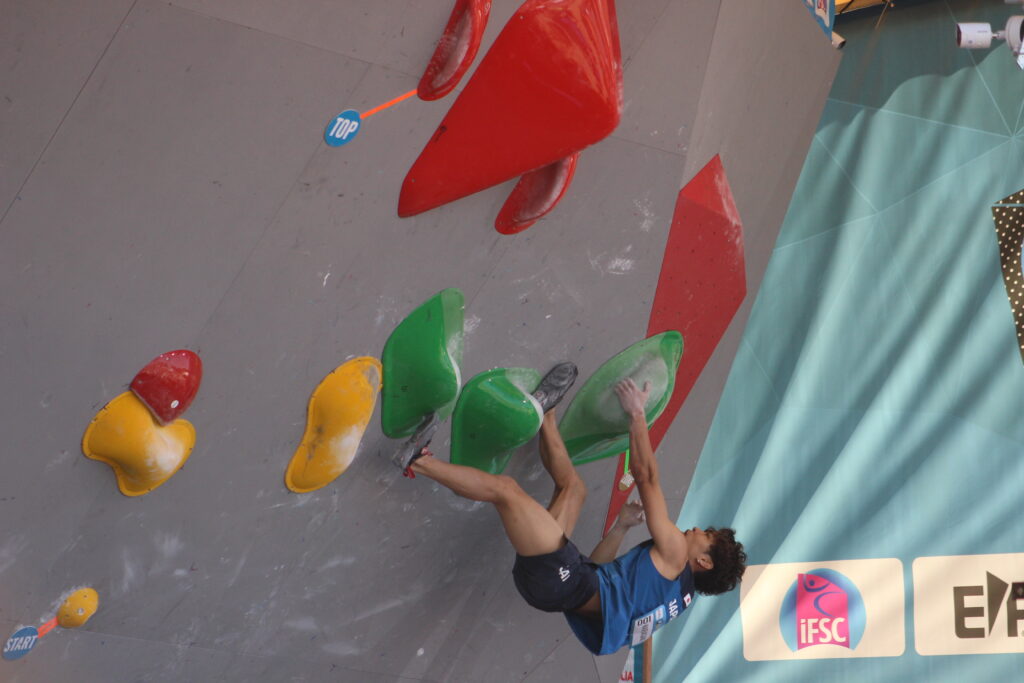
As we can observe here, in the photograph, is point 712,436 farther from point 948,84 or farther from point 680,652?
point 948,84

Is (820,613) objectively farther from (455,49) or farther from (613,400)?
(455,49)

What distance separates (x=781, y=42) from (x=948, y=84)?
820mm

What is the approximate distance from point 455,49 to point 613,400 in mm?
985

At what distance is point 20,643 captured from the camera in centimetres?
174

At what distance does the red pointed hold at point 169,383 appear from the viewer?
168 cm

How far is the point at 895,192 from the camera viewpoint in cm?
295

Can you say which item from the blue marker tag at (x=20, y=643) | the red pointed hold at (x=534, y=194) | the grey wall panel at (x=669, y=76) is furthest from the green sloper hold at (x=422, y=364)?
A: the blue marker tag at (x=20, y=643)

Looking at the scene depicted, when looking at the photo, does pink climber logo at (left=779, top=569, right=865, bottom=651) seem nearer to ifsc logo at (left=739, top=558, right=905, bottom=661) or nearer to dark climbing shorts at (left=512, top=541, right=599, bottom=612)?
ifsc logo at (left=739, top=558, right=905, bottom=661)

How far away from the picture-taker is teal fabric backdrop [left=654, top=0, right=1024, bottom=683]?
2.90m

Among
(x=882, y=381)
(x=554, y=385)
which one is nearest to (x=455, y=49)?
(x=554, y=385)

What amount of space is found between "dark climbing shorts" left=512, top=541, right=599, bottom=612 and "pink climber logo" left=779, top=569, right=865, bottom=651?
938 mm

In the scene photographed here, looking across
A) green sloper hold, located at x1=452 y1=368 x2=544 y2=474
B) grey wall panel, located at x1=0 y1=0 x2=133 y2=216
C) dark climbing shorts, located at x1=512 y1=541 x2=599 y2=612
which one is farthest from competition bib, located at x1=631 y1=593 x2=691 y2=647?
grey wall panel, located at x1=0 y1=0 x2=133 y2=216

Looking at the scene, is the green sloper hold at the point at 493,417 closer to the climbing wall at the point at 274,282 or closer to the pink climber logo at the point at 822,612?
the climbing wall at the point at 274,282

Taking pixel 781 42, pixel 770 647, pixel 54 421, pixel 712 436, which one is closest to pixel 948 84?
pixel 781 42
